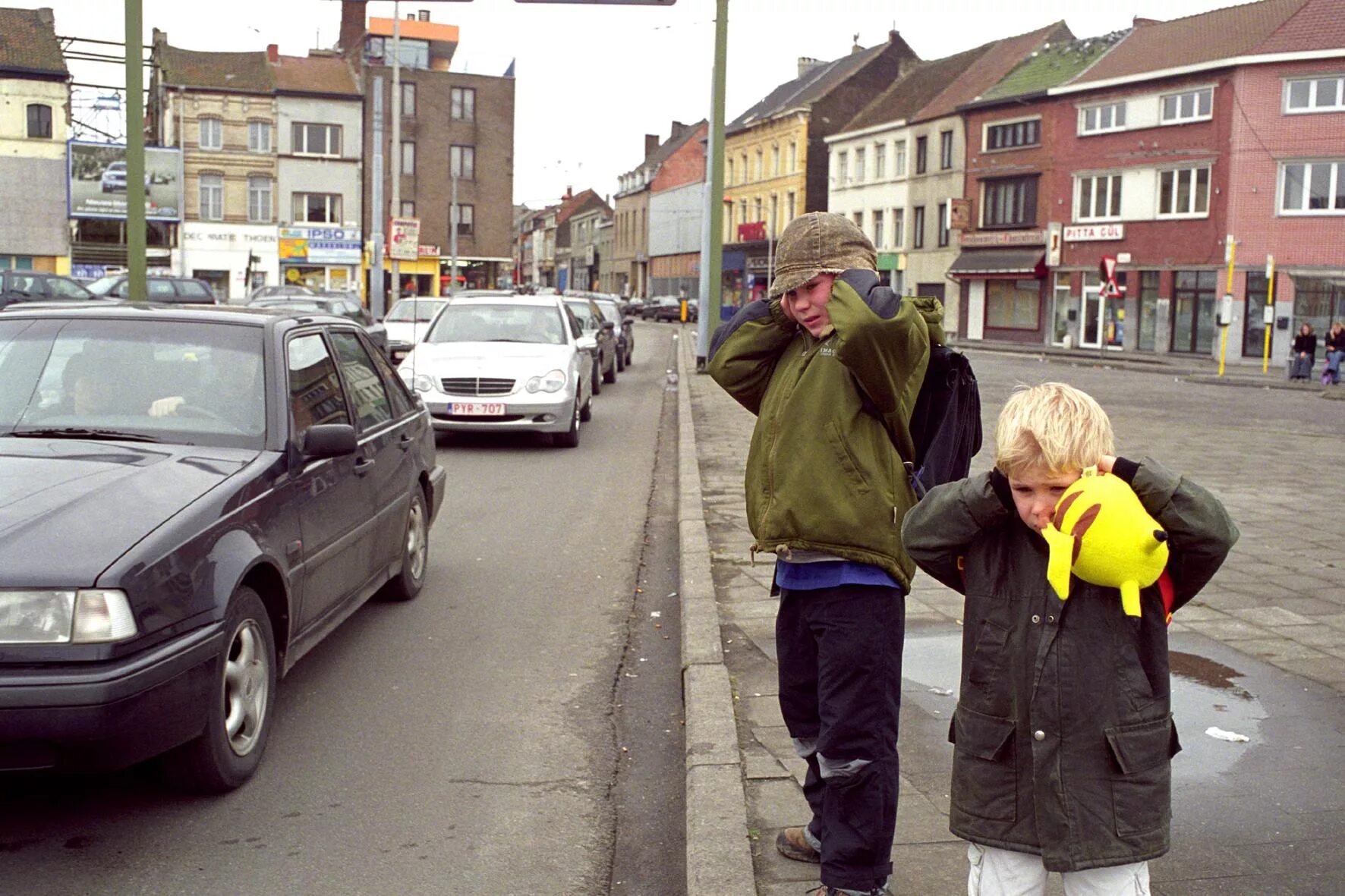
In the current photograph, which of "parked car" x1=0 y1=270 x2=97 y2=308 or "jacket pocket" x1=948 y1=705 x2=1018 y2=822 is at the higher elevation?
"parked car" x1=0 y1=270 x2=97 y2=308

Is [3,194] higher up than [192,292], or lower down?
higher up

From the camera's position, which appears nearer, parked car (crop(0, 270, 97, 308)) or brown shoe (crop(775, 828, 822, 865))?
brown shoe (crop(775, 828, 822, 865))

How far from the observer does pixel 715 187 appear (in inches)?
1021

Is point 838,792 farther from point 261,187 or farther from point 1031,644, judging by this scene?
point 261,187

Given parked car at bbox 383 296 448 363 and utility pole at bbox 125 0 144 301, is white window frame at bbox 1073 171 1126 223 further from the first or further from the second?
utility pole at bbox 125 0 144 301

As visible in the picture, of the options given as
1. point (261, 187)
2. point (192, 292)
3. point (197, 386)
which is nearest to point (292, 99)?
point (261, 187)

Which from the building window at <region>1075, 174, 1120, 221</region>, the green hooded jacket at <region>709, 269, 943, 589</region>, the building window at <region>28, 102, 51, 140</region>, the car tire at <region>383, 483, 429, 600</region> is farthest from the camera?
the building window at <region>28, 102, 51, 140</region>

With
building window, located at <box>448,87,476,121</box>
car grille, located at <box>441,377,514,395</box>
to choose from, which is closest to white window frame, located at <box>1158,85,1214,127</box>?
car grille, located at <box>441,377,514,395</box>

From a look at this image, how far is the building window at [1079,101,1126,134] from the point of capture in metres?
48.4

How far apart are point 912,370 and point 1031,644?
2.76ft

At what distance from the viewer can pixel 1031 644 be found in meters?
2.70

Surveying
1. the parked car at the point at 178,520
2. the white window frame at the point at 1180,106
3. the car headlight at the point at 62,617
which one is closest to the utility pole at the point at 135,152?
the parked car at the point at 178,520

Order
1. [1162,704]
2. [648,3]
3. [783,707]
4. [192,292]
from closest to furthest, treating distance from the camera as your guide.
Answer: [1162,704] < [783,707] < [648,3] < [192,292]

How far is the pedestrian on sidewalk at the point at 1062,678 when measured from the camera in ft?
8.52
